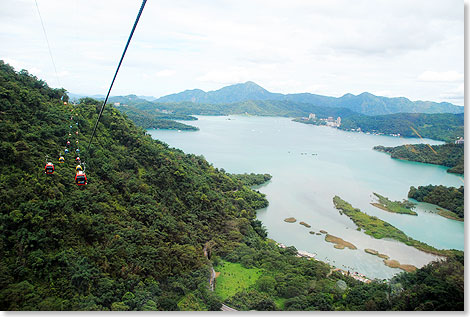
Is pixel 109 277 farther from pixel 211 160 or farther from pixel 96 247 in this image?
pixel 211 160

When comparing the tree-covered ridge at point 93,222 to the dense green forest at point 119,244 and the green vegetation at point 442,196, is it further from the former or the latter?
the green vegetation at point 442,196

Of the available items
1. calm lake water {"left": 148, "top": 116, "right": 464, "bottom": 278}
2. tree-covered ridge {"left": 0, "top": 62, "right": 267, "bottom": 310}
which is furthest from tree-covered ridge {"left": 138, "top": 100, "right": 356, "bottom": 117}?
tree-covered ridge {"left": 0, "top": 62, "right": 267, "bottom": 310}

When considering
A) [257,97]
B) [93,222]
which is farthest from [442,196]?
[257,97]

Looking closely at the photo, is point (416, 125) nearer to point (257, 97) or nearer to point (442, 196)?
point (442, 196)

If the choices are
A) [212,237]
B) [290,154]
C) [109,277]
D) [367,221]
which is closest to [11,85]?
[109,277]

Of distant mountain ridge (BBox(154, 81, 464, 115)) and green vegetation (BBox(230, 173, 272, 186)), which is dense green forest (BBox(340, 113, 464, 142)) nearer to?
distant mountain ridge (BBox(154, 81, 464, 115))

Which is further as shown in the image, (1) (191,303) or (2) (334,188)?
(2) (334,188)

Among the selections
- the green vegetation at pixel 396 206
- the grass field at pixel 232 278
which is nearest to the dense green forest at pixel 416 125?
the green vegetation at pixel 396 206
